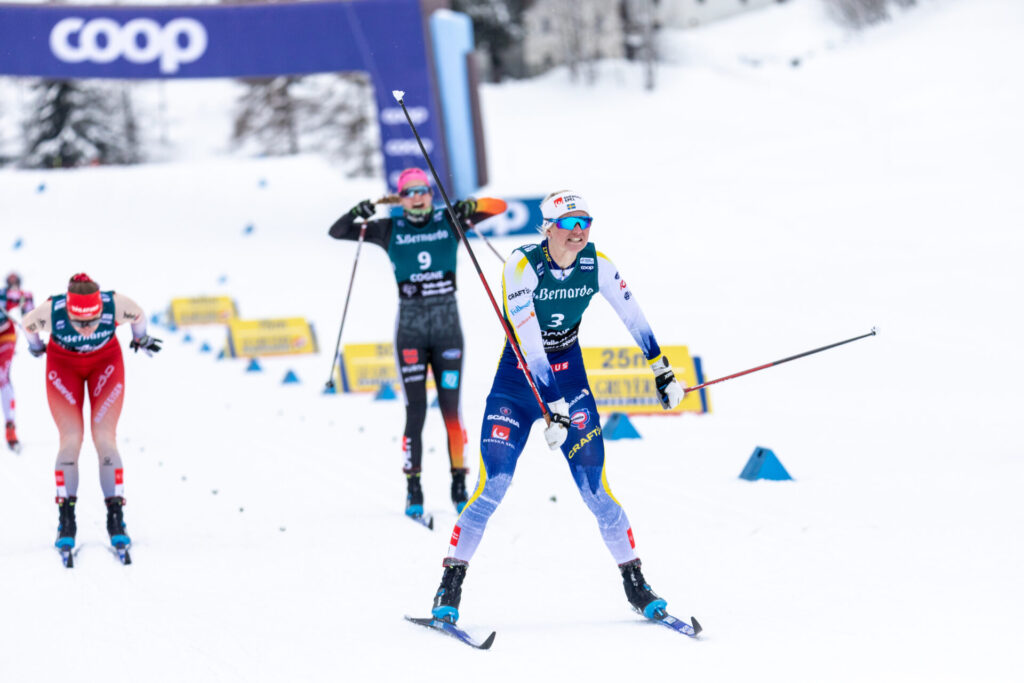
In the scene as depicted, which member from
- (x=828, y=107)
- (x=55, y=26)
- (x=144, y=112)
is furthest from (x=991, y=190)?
(x=144, y=112)

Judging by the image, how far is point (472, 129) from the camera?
25844mm

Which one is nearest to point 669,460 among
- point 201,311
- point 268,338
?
point 268,338

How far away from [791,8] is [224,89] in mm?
46612

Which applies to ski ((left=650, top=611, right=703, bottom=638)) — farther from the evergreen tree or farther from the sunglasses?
the evergreen tree

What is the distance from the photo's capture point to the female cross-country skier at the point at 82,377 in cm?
659

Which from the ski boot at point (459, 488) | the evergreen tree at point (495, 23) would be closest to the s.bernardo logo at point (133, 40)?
the ski boot at point (459, 488)

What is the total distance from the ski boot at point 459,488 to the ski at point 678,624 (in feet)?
8.80

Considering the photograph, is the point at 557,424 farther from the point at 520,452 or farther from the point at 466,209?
the point at 466,209

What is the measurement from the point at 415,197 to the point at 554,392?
2916mm

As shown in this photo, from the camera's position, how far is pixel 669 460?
29.4ft

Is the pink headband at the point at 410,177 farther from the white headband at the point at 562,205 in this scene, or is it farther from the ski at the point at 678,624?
the ski at the point at 678,624

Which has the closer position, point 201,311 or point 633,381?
point 633,381

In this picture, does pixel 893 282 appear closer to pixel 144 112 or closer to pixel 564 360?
pixel 564 360

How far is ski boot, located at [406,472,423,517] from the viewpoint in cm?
727
